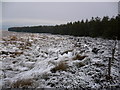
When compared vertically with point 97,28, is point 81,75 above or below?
below

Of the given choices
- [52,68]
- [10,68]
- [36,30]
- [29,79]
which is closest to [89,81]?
[52,68]

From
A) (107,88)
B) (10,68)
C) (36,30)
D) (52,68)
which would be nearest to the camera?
(107,88)

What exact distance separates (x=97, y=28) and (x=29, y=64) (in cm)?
3408

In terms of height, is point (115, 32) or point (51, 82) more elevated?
point (115, 32)

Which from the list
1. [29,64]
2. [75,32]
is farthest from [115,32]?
[29,64]

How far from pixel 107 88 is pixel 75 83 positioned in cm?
116

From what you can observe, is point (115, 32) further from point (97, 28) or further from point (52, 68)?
point (52, 68)

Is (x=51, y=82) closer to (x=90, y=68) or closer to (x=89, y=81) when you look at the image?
(x=89, y=81)

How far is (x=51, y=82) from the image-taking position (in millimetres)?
4785

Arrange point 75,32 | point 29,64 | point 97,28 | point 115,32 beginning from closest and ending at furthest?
point 29,64, point 115,32, point 97,28, point 75,32

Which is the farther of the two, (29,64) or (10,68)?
(29,64)

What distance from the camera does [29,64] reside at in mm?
7238

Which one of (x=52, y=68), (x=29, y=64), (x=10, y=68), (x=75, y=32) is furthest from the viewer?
(x=75, y=32)

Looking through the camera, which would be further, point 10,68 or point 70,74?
point 10,68
